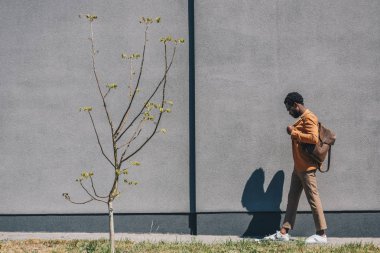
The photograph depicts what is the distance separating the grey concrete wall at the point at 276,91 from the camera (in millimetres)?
7117

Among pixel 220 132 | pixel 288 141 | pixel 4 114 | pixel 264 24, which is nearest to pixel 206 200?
pixel 220 132

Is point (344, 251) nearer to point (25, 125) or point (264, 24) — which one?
point (264, 24)

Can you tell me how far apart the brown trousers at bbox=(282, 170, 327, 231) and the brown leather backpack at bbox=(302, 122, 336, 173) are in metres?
0.21

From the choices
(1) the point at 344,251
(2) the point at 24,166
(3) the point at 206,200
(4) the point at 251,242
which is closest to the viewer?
(1) the point at 344,251

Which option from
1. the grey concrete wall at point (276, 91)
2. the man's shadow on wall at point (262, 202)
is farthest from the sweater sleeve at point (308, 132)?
the man's shadow on wall at point (262, 202)

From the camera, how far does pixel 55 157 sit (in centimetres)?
756

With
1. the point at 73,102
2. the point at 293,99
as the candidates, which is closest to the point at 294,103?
the point at 293,99

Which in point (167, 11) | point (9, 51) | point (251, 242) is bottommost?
point (251, 242)

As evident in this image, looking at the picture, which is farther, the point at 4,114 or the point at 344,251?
the point at 4,114

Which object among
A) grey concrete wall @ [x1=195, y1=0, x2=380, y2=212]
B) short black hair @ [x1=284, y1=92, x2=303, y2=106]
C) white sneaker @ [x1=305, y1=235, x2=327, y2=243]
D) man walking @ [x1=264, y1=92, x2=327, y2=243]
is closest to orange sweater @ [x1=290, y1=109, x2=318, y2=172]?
man walking @ [x1=264, y1=92, x2=327, y2=243]

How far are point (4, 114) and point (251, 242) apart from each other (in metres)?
4.08

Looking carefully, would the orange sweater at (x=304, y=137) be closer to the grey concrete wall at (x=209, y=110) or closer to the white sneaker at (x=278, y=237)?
the grey concrete wall at (x=209, y=110)

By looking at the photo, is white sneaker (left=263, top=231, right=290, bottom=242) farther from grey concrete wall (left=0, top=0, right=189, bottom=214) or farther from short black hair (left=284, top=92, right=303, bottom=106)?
short black hair (left=284, top=92, right=303, bottom=106)

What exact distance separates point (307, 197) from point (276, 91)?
60.2 inches
